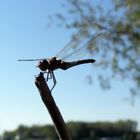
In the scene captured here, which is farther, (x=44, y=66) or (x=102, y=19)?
(x=102, y=19)

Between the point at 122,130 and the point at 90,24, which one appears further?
the point at 122,130

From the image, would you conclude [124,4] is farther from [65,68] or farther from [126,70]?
[65,68]

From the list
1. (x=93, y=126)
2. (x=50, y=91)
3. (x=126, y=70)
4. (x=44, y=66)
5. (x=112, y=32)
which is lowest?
(x=50, y=91)

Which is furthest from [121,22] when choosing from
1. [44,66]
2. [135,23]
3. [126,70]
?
[44,66]

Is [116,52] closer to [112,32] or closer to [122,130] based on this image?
[112,32]

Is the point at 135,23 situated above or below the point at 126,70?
above

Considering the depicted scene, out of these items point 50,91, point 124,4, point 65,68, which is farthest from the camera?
point 124,4

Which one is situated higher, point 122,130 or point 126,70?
point 122,130

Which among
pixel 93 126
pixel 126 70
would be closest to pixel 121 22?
pixel 126 70

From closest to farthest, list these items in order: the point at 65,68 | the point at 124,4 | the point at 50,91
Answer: the point at 50,91 → the point at 65,68 → the point at 124,4
